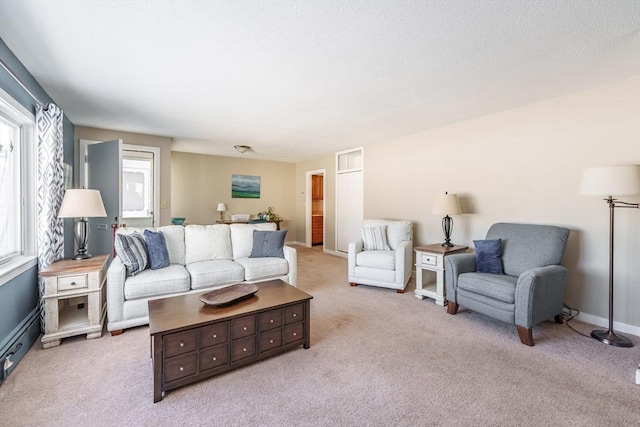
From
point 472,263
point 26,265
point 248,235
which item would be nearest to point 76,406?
point 26,265

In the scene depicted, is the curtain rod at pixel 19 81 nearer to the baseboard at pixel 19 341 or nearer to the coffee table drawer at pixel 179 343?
the baseboard at pixel 19 341

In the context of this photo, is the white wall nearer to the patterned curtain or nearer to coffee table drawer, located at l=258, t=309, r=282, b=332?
coffee table drawer, located at l=258, t=309, r=282, b=332

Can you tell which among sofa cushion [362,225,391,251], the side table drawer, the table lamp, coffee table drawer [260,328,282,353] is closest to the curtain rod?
the side table drawer

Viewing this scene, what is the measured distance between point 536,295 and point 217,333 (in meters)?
2.54

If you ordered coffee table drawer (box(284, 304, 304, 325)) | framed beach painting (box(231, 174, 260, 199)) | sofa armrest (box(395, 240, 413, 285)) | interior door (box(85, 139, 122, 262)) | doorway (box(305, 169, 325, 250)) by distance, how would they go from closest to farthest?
coffee table drawer (box(284, 304, 304, 325)) → sofa armrest (box(395, 240, 413, 285)) → interior door (box(85, 139, 122, 262)) → framed beach painting (box(231, 174, 260, 199)) → doorway (box(305, 169, 325, 250))

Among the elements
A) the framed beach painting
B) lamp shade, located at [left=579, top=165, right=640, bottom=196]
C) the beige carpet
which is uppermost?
the framed beach painting

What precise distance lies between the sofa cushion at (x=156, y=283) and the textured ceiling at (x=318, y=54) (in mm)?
1838

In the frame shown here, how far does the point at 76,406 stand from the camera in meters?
1.69

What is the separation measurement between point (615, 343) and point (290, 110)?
3.86 meters

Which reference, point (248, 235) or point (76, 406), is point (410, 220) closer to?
point (248, 235)

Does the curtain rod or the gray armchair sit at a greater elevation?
the curtain rod

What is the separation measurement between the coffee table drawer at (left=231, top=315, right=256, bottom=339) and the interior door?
306 centimetres

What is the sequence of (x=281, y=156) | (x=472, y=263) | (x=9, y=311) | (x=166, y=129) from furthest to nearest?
(x=281, y=156)
(x=166, y=129)
(x=472, y=263)
(x=9, y=311)

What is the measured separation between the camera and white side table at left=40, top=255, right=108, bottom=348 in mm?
2355
